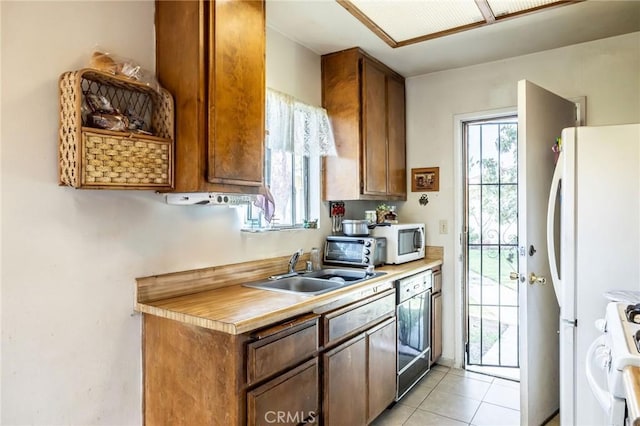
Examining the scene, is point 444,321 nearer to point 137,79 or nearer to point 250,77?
point 250,77

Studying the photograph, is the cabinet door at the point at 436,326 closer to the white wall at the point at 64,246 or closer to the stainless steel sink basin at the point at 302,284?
the stainless steel sink basin at the point at 302,284

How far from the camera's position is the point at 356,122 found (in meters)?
2.90

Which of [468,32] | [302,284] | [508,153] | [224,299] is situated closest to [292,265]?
[302,284]

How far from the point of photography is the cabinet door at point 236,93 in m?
1.72

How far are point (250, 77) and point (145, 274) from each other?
3.42ft

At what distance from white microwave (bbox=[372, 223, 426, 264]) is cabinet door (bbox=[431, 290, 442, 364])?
373 millimetres

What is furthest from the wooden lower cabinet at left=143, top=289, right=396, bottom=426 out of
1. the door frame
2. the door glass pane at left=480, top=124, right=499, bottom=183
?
the door glass pane at left=480, top=124, right=499, bottom=183

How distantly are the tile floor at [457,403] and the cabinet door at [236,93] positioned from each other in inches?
71.4

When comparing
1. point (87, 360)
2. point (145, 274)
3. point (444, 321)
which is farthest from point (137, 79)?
point (444, 321)

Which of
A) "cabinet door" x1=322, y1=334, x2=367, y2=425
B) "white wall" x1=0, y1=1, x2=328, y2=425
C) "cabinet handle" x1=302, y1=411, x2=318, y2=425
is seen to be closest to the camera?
"white wall" x1=0, y1=1, x2=328, y2=425

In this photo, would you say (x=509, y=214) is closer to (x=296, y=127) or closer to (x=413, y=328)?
(x=413, y=328)

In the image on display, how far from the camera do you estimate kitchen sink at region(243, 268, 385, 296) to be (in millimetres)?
2277

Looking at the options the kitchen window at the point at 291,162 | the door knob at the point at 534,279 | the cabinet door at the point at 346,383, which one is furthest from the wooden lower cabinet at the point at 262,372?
the door knob at the point at 534,279

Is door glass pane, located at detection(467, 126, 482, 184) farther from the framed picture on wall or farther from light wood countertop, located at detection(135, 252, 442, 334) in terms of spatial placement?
light wood countertop, located at detection(135, 252, 442, 334)
